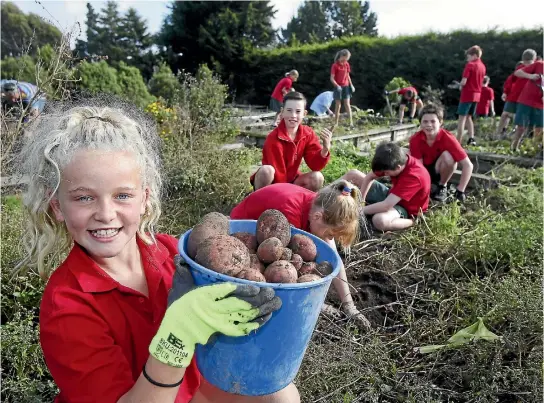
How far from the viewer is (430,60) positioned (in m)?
16.2

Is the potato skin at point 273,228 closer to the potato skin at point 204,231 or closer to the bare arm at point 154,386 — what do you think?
the potato skin at point 204,231

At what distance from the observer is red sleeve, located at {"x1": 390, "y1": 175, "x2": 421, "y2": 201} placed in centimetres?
400

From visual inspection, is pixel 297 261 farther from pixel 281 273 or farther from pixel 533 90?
pixel 533 90

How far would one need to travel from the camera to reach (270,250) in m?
1.38

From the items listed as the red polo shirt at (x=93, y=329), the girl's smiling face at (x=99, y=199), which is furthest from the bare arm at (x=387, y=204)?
the girl's smiling face at (x=99, y=199)

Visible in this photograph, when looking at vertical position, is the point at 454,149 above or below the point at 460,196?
above

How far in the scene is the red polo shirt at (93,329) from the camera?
3.66 ft

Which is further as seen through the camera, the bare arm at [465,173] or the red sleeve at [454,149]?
the red sleeve at [454,149]

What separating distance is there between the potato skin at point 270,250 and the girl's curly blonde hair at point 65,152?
40 centimetres

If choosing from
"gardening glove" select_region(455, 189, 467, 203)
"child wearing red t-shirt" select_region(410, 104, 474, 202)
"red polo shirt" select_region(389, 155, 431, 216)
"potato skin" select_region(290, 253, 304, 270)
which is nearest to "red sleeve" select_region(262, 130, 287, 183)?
"red polo shirt" select_region(389, 155, 431, 216)

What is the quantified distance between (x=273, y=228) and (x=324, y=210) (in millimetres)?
961

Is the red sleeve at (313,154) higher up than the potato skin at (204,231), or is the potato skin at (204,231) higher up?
the potato skin at (204,231)

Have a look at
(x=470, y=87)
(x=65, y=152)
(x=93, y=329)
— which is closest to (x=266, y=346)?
(x=93, y=329)

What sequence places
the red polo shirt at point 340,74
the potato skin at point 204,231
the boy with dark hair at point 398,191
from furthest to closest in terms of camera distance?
the red polo shirt at point 340,74
the boy with dark hair at point 398,191
the potato skin at point 204,231
